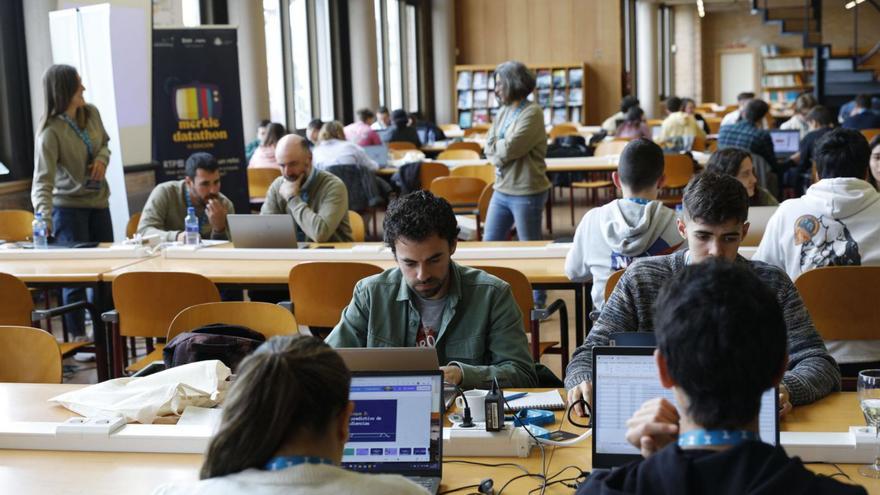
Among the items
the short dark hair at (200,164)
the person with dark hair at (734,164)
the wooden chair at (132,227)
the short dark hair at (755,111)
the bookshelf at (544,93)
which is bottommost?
the wooden chair at (132,227)

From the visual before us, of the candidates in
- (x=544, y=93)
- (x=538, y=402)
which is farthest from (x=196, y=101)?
(x=544, y=93)

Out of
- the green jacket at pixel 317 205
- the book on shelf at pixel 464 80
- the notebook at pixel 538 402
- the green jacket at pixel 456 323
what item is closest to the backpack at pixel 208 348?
the green jacket at pixel 456 323

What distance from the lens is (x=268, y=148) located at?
345 inches

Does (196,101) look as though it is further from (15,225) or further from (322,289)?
(322,289)

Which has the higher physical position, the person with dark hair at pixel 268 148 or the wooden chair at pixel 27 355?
the person with dark hair at pixel 268 148

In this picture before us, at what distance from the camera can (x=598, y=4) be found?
56.0ft

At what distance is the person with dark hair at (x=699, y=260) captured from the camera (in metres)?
2.47

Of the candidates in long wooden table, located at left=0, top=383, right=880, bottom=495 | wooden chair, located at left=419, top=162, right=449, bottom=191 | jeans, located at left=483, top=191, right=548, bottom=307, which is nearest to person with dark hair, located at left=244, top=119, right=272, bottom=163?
wooden chair, located at left=419, top=162, right=449, bottom=191

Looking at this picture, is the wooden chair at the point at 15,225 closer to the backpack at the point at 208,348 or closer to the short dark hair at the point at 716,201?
the backpack at the point at 208,348

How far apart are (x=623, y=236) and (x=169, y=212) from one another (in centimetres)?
266

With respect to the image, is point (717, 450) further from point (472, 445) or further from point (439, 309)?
point (439, 309)

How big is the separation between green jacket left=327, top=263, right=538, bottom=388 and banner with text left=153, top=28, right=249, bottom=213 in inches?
188

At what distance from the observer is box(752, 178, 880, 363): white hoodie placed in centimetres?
373

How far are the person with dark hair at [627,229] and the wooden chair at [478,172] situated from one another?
4.32 meters
